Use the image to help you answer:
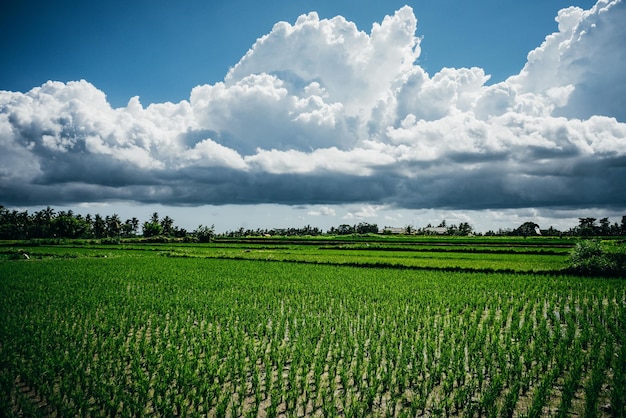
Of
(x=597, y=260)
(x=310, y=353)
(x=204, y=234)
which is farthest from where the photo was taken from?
(x=204, y=234)

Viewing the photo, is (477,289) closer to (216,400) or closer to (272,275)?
(272,275)

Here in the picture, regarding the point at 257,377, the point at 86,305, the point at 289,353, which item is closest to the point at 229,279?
the point at 86,305

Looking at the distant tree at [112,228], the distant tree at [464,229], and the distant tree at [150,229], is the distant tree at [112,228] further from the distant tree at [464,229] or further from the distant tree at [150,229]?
the distant tree at [464,229]

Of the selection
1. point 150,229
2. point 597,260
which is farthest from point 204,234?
point 597,260

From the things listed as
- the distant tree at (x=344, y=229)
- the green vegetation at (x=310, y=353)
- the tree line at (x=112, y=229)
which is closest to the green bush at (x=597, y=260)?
the green vegetation at (x=310, y=353)

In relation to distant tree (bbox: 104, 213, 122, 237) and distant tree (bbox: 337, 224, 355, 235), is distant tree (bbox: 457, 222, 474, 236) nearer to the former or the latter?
distant tree (bbox: 337, 224, 355, 235)

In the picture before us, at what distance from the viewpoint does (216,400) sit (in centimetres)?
614

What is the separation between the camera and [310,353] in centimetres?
785

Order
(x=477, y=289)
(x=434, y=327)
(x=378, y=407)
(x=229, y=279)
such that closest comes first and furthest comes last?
(x=378, y=407), (x=434, y=327), (x=477, y=289), (x=229, y=279)

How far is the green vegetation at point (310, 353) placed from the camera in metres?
5.87

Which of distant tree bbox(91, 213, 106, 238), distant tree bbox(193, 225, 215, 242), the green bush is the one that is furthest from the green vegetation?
distant tree bbox(91, 213, 106, 238)

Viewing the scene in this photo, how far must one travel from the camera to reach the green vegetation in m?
5.87

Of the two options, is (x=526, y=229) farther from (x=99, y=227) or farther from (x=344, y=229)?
(x=99, y=227)

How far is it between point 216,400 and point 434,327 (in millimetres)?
6661
